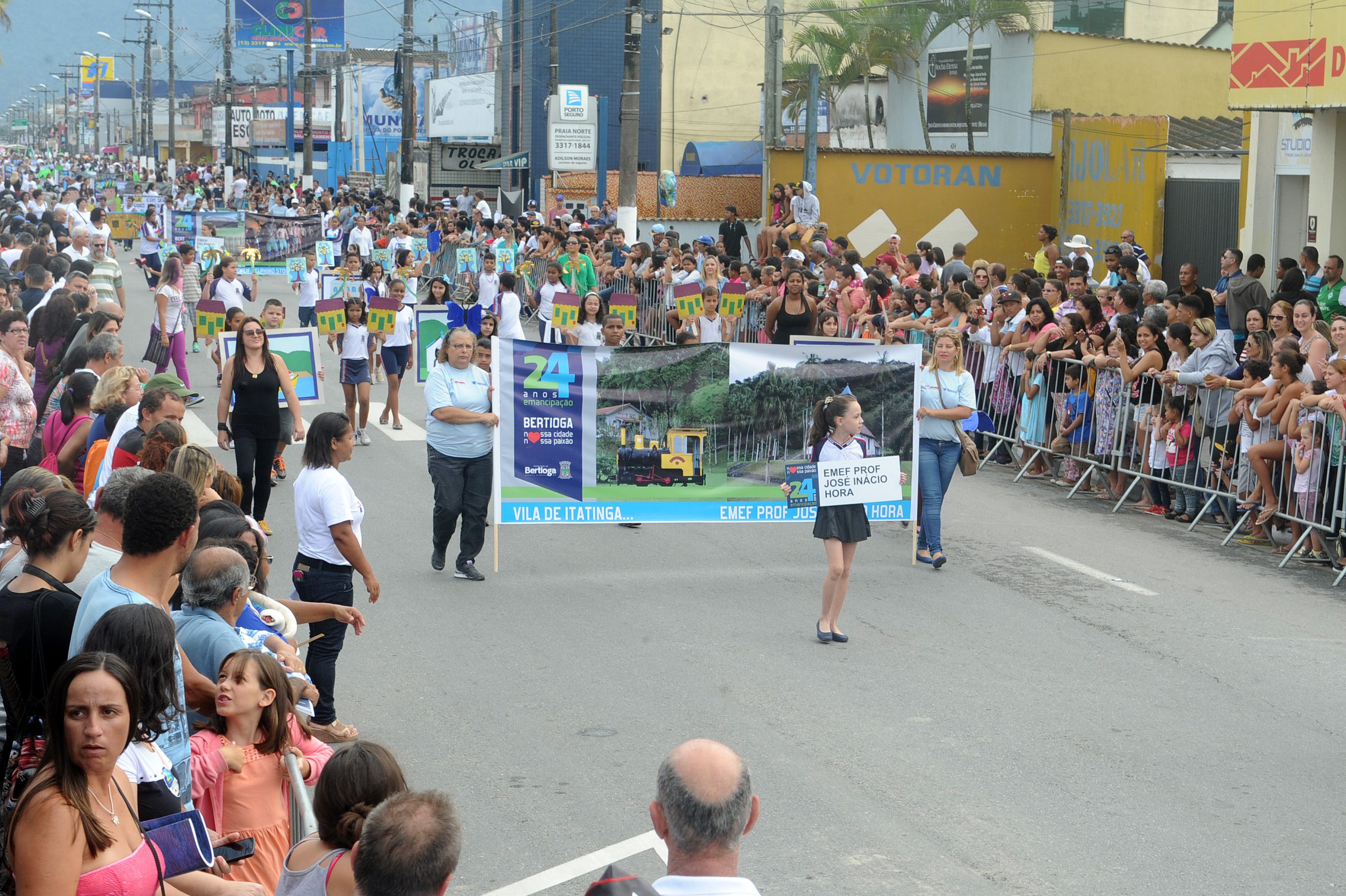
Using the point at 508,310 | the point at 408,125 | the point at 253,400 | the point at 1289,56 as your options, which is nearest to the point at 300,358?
the point at 253,400

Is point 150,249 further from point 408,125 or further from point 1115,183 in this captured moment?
point 1115,183

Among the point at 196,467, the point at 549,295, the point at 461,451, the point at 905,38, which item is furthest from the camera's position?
the point at 905,38

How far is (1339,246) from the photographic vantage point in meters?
20.0

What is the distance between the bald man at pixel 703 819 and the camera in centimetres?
338

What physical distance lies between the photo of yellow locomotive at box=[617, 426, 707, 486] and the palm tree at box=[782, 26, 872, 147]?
3232cm

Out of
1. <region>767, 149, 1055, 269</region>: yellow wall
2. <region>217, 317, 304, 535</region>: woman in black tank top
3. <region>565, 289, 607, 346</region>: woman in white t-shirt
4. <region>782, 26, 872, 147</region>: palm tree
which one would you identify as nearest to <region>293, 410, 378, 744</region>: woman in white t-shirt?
<region>217, 317, 304, 535</region>: woman in black tank top

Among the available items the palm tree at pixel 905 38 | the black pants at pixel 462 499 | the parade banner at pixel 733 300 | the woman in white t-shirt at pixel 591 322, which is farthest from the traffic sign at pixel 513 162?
the black pants at pixel 462 499

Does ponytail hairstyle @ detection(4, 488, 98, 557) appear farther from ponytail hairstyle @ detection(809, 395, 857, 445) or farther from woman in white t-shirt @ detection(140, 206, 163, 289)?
woman in white t-shirt @ detection(140, 206, 163, 289)

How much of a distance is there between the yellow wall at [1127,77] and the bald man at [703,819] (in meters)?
35.1

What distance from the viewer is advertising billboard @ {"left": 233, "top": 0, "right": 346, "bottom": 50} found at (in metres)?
63.8

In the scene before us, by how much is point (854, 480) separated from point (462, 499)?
9.94ft

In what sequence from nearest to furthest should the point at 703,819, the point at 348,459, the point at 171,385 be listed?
the point at 703,819
the point at 348,459
the point at 171,385

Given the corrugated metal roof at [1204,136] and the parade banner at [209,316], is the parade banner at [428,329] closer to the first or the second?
the parade banner at [209,316]

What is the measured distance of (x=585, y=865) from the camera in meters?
5.97
